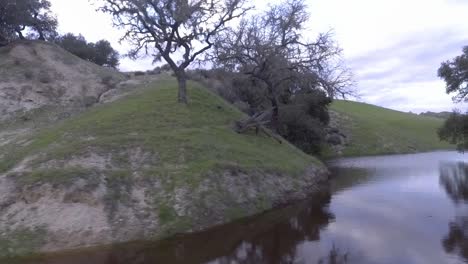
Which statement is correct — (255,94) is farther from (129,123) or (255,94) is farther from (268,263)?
(268,263)

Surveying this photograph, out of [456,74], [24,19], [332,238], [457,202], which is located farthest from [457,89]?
[24,19]

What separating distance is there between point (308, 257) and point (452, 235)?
608 cm

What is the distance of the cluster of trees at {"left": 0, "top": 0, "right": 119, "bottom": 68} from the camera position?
52906mm

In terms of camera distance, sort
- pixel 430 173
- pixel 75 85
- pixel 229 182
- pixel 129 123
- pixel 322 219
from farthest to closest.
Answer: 1. pixel 75 85
2. pixel 430 173
3. pixel 129 123
4. pixel 229 182
5. pixel 322 219

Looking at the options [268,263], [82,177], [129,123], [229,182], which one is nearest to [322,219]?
[229,182]

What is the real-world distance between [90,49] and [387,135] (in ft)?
167

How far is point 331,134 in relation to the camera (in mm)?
75062

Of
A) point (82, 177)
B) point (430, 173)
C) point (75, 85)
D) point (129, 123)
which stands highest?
point (75, 85)

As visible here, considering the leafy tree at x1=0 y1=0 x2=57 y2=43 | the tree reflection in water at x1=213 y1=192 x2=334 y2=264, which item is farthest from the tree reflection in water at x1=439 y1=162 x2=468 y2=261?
Answer: the leafy tree at x1=0 y1=0 x2=57 y2=43

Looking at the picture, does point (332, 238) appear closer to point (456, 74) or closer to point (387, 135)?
point (456, 74)

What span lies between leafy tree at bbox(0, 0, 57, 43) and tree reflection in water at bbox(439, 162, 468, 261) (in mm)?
47363

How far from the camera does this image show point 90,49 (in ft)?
231

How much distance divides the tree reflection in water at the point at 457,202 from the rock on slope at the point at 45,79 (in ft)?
109

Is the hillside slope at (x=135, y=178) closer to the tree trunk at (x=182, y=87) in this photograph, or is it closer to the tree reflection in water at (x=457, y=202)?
the tree trunk at (x=182, y=87)
